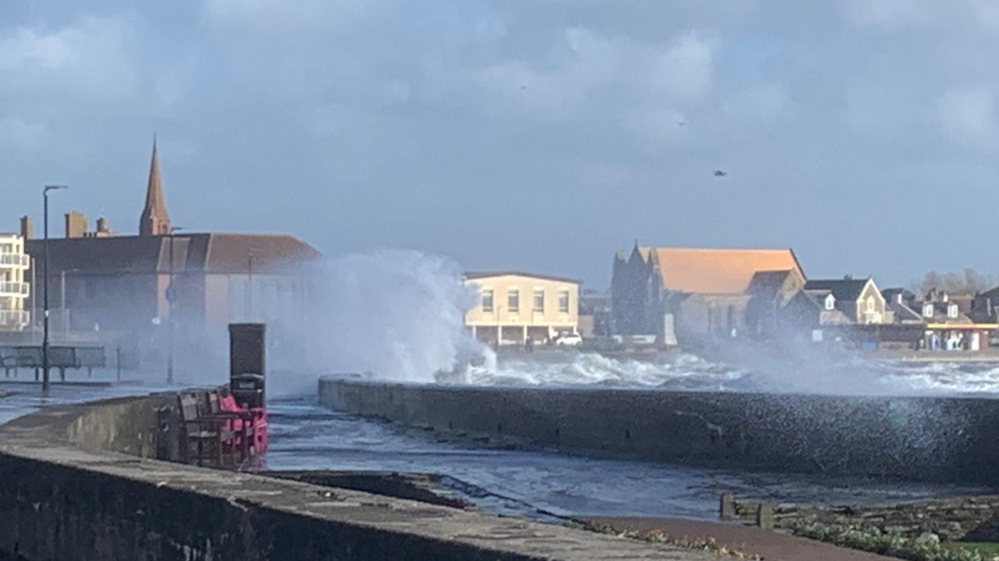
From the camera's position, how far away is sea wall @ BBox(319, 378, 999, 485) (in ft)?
54.6

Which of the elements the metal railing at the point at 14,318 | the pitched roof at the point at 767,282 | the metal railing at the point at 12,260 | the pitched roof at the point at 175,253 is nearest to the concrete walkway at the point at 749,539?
the metal railing at the point at 14,318

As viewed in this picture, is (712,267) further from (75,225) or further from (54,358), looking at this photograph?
(54,358)

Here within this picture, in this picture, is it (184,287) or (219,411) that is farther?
(184,287)

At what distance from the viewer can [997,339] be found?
382 ft

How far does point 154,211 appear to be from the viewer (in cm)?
11875

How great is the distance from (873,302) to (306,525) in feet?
369

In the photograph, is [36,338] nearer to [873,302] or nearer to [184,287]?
[184,287]

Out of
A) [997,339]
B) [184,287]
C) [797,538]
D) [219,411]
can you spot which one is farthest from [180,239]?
[797,538]

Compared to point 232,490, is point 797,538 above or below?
below

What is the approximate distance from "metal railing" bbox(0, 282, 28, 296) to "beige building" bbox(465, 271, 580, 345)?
1184 inches

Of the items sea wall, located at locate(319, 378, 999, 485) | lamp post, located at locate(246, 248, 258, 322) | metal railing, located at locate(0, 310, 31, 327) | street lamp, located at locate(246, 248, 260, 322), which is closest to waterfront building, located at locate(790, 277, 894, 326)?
street lamp, located at locate(246, 248, 260, 322)

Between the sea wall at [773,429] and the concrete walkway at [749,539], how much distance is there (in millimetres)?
4744

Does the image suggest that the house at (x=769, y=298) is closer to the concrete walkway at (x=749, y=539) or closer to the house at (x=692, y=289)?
the house at (x=692, y=289)

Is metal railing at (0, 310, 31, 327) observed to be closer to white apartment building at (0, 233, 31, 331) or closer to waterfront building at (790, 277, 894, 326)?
white apartment building at (0, 233, 31, 331)
